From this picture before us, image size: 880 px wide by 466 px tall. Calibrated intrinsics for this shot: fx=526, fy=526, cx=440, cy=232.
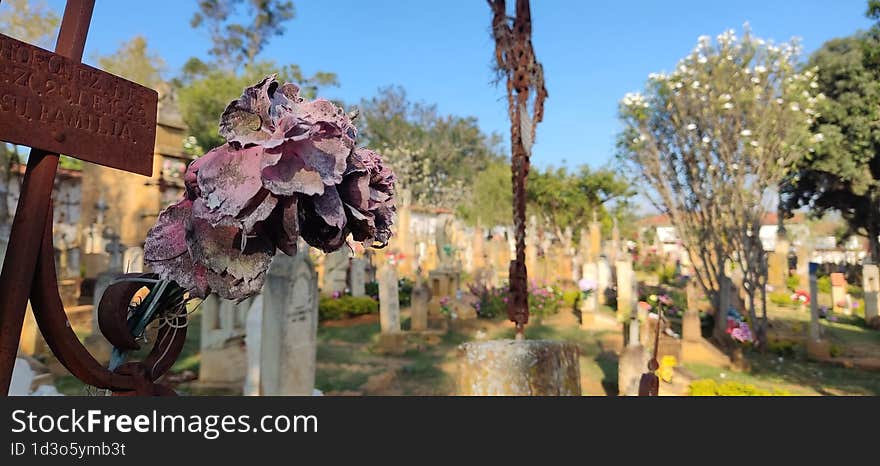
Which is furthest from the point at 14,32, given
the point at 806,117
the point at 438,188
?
the point at 438,188

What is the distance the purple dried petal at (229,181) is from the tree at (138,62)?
25.4 metres

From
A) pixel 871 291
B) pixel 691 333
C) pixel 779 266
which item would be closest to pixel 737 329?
pixel 691 333

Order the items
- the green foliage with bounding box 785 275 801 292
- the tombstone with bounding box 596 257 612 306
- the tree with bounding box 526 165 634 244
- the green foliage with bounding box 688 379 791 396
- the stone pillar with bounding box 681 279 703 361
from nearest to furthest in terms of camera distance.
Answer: the green foliage with bounding box 688 379 791 396, the stone pillar with bounding box 681 279 703 361, the tombstone with bounding box 596 257 612 306, the green foliage with bounding box 785 275 801 292, the tree with bounding box 526 165 634 244

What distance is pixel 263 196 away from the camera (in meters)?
0.64

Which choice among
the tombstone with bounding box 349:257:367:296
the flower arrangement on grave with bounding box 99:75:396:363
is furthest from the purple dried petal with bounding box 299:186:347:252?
the tombstone with bounding box 349:257:367:296

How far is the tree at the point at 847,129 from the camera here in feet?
53.1

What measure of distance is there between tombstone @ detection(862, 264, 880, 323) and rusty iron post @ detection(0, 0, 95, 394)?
16810mm

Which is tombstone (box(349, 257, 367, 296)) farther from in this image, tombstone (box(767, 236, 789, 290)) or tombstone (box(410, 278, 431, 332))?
tombstone (box(767, 236, 789, 290))

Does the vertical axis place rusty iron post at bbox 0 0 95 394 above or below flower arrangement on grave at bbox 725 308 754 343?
Answer: above

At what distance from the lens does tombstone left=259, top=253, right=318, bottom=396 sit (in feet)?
15.7

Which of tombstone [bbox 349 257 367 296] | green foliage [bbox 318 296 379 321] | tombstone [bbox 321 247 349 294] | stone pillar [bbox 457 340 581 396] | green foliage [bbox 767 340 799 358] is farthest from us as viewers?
tombstone [bbox 349 257 367 296]

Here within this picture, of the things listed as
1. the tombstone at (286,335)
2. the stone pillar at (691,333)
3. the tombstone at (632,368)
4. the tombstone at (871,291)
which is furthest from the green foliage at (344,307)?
the tombstone at (871,291)
